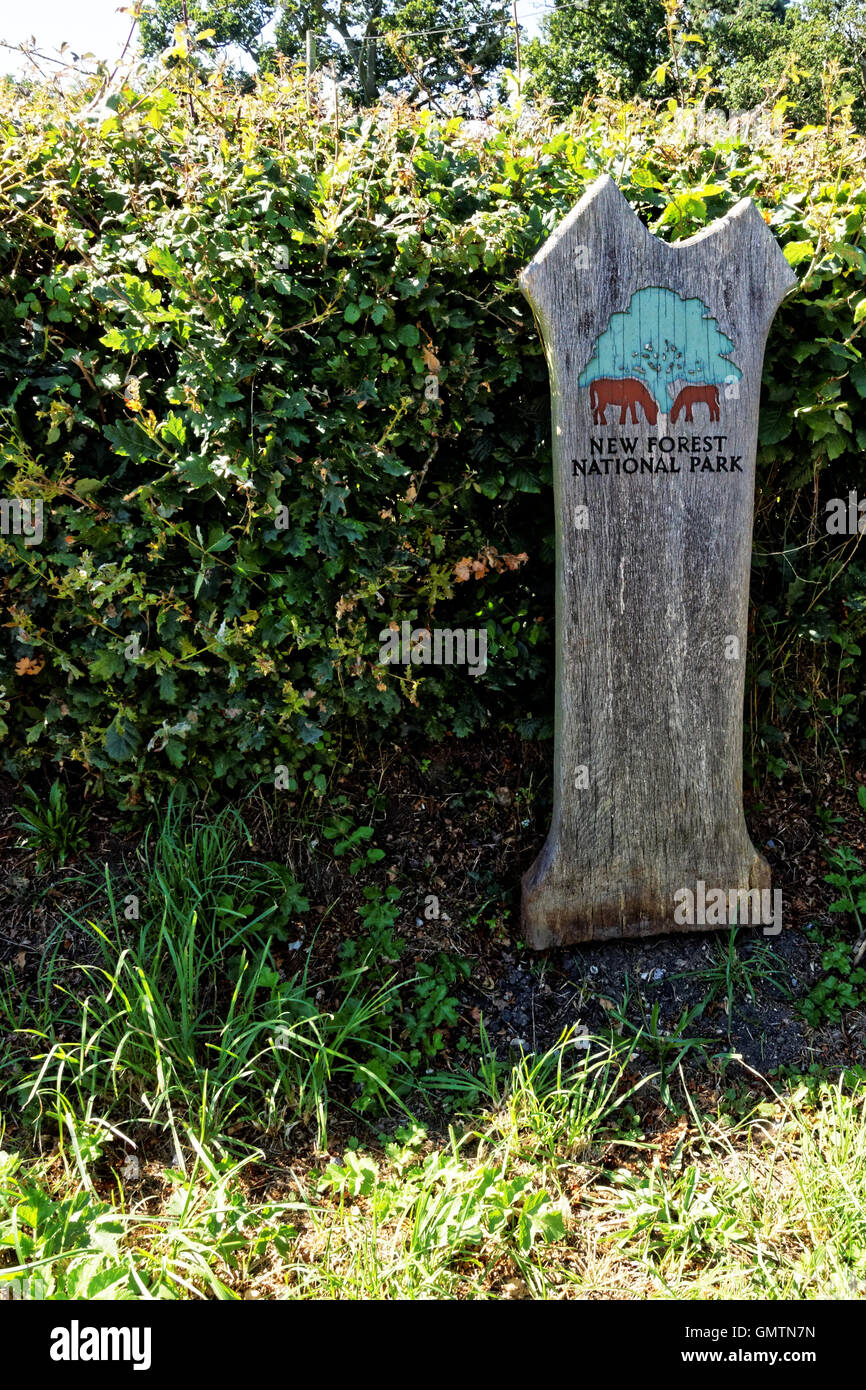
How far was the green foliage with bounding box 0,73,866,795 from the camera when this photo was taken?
2607 millimetres

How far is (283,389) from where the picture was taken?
8.79 feet

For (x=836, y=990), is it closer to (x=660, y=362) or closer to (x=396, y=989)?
(x=396, y=989)

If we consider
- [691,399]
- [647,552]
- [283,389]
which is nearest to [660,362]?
[691,399]

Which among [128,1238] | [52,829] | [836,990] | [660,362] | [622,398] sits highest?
[660,362]

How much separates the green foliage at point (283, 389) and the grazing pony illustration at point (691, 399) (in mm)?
356

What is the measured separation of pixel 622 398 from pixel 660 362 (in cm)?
16

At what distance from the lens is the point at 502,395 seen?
2986 mm

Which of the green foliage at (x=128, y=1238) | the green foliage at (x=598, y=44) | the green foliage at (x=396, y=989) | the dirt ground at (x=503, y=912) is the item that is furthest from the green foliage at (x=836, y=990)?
the green foliage at (x=598, y=44)

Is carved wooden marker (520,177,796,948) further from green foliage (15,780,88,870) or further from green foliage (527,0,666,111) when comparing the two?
green foliage (527,0,666,111)

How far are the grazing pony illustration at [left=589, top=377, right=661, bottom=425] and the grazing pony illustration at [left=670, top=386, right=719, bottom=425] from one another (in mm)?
60

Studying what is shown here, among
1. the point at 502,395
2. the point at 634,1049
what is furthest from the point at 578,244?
the point at 634,1049

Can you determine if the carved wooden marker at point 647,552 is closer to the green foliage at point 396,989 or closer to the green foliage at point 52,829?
the green foliage at point 396,989

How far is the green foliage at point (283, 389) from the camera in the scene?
2607 millimetres

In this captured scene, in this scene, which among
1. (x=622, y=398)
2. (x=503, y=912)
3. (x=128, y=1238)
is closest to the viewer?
(x=128, y=1238)
